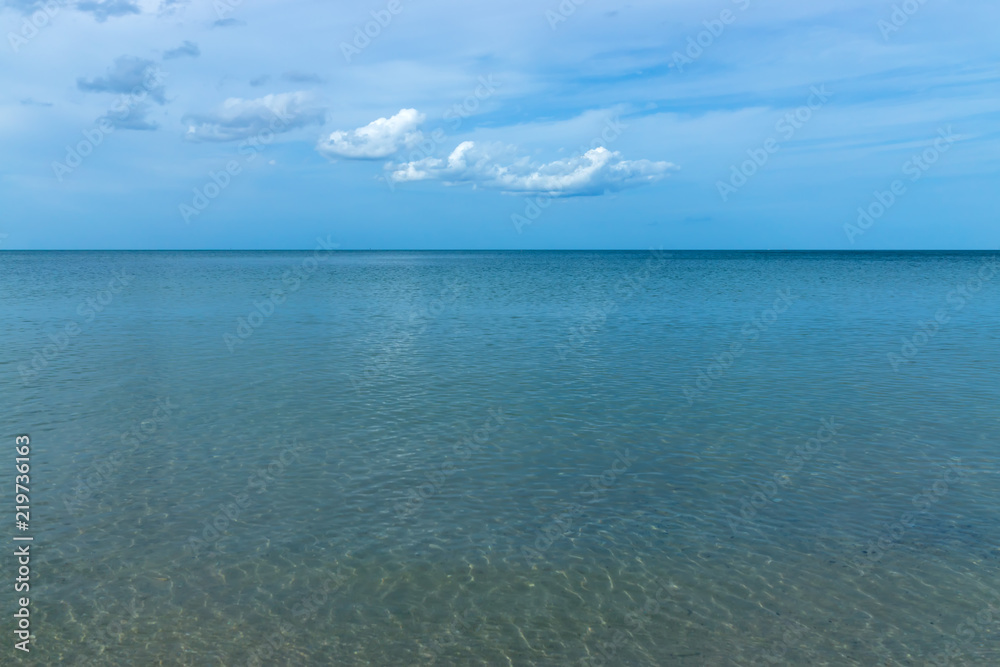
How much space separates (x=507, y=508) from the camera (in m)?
12.9

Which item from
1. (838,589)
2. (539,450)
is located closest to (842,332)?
(539,450)

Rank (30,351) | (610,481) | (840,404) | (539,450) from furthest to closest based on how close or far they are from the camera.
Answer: (30,351) → (840,404) → (539,450) → (610,481)

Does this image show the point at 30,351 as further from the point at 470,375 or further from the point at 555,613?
the point at 555,613

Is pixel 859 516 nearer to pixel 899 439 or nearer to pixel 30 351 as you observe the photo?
pixel 899 439

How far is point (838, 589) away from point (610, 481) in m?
4.96

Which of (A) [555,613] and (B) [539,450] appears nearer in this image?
(A) [555,613]

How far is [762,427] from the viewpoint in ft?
58.9

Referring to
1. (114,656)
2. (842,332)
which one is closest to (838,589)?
(114,656)

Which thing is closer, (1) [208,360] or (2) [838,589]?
(2) [838,589]

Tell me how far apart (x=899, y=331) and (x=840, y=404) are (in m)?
19.6

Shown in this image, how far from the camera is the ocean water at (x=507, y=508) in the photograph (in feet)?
29.7

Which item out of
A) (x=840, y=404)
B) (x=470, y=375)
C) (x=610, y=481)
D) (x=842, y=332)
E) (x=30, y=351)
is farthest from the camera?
(x=842, y=332)

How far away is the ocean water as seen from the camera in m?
9.06

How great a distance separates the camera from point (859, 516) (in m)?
12.5
